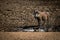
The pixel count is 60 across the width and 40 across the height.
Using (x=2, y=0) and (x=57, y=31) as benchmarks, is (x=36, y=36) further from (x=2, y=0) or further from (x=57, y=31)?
(x=2, y=0)

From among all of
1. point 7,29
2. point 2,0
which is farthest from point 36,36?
point 2,0

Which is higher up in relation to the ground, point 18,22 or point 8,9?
point 8,9

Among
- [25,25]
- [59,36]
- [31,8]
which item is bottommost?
[59,36]

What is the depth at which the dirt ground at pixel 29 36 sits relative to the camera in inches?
67.5

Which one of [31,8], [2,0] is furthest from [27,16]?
[2,0]

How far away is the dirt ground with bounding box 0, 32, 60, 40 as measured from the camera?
5.62 ft

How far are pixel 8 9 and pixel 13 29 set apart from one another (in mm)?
253

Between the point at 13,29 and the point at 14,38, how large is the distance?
14cm

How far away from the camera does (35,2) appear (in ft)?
6.24

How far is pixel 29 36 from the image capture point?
5.67ft

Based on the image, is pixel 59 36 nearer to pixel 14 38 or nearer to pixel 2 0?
pixel 14 38

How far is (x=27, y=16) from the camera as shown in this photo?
1.86 meters

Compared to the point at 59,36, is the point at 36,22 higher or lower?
higher

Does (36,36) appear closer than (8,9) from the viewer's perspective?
Yes
